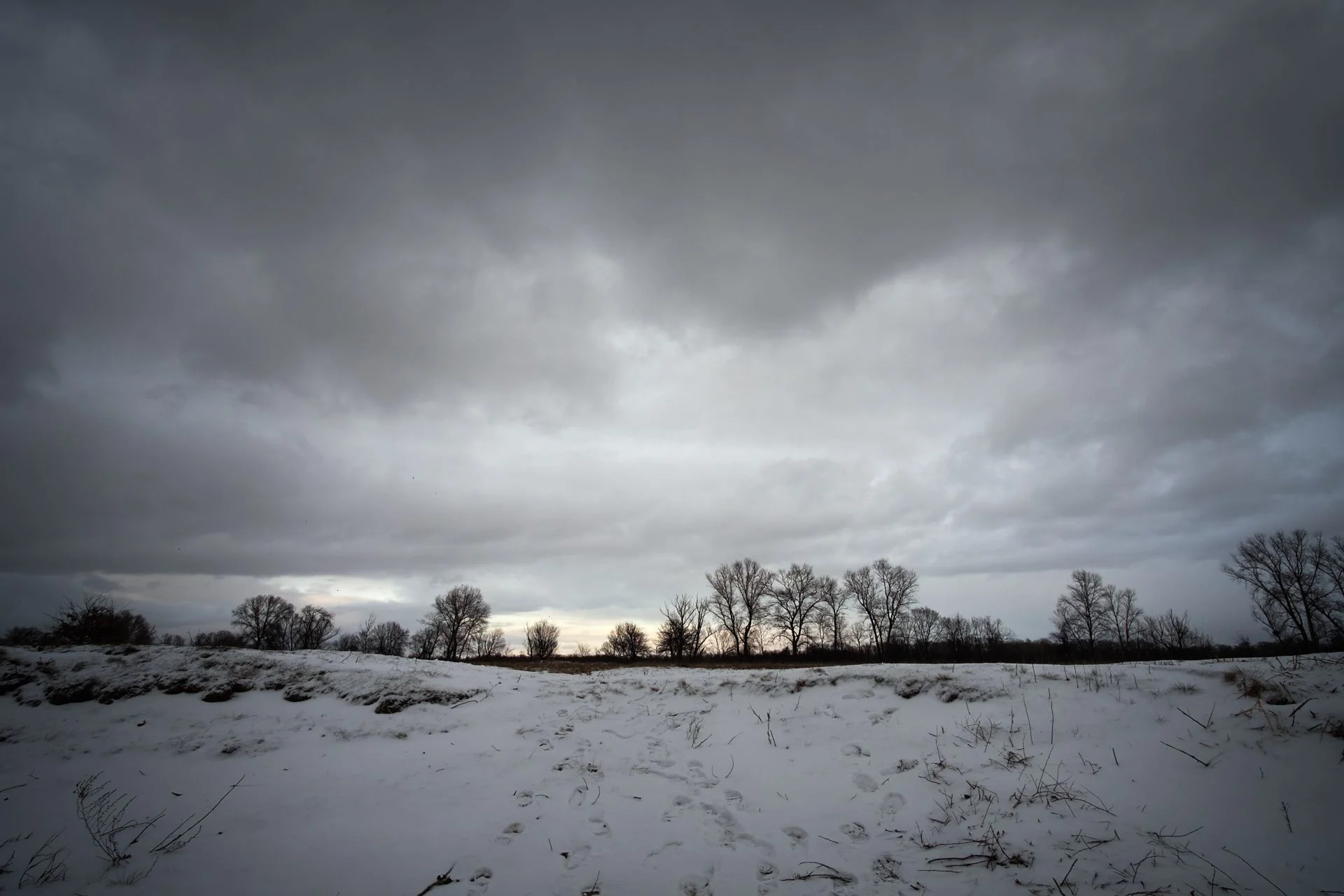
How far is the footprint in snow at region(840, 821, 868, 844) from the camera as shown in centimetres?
637

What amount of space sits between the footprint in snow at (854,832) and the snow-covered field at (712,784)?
0.11 ft

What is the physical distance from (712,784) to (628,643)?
254 feet

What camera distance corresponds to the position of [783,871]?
581 cm

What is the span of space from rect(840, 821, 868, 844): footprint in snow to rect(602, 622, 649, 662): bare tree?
76.1 meters

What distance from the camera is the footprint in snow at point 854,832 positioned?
20.9 feet

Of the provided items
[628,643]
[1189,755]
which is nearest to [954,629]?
[628,643]

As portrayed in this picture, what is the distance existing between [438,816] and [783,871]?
5037mm

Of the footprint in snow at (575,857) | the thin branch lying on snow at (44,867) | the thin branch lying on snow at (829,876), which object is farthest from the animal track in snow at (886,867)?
the thin branch lying on snow at (44,867)

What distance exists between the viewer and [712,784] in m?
8.30

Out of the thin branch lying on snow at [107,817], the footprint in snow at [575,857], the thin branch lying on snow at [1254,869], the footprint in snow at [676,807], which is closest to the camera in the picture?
the thin branch lying on snow at [1254,869]

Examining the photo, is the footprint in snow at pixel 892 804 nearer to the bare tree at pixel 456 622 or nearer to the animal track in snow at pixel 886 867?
the animal track in snow at pixel 886 867

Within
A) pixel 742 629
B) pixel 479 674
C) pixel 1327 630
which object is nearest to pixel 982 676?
pixel 479 674

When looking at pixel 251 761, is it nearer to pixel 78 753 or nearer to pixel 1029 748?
pixel 78 753

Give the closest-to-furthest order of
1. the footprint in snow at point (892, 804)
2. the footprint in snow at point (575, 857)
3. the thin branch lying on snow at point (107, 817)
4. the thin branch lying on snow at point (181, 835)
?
the footprint in snow at point (575, 857), the thin branch lying on snow at point (107, 817), the thin branch lying on snow at point (181, 835), the footprint in snow at point (892, 804)
